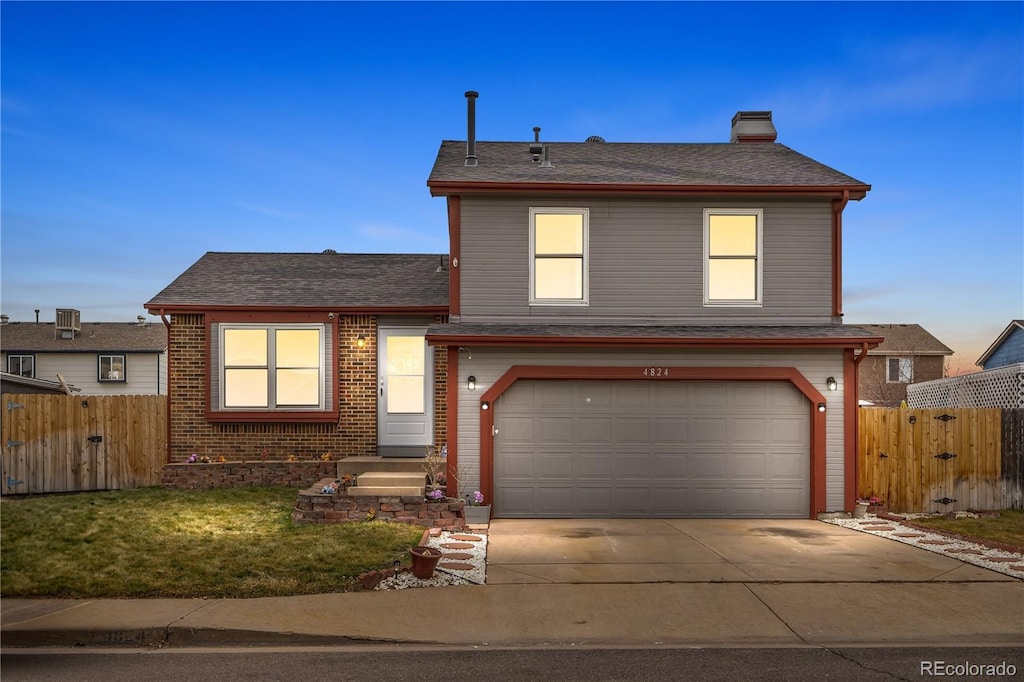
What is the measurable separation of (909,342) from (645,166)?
3214 cm

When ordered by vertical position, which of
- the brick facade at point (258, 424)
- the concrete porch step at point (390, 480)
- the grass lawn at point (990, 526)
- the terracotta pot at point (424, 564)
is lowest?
the grass lawn at point (990, 526)

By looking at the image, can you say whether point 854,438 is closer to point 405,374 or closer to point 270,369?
point 405,374

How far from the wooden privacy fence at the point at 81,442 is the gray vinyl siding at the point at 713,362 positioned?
764 cm

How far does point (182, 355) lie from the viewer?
1480 centimetres

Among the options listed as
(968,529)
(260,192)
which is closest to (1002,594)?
(968,529)

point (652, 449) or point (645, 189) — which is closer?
point (652, 449)

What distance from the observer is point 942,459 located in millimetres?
12945

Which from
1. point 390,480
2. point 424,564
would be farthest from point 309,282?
point 424,564

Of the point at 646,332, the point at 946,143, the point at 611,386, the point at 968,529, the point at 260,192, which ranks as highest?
the point at 260,192

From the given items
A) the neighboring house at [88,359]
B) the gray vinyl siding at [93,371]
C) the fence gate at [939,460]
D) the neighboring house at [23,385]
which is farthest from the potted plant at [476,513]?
the gray vinyl siding at [93,371]

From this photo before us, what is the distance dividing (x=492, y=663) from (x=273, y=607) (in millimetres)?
2560

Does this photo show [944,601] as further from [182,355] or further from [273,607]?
[182,355]

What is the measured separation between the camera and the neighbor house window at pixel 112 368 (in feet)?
105

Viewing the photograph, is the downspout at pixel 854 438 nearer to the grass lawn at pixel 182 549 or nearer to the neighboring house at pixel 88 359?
the grass lawn at pixel 182 549
